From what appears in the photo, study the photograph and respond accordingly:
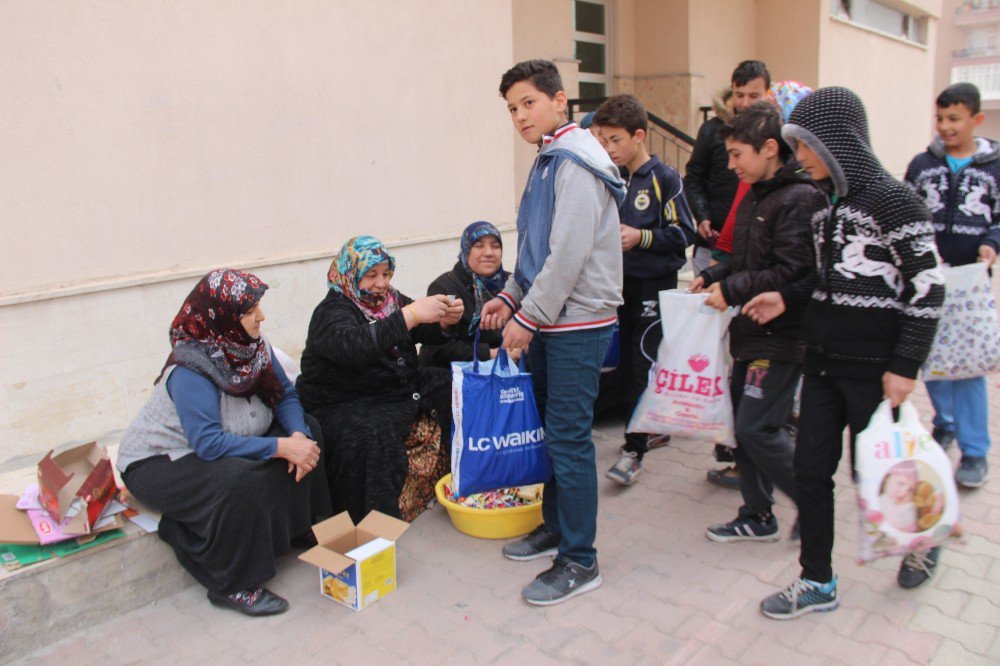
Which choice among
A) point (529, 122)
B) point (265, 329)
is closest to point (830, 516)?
point (529, 122)

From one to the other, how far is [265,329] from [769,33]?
31.2 feet

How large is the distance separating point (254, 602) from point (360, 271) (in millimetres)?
1415

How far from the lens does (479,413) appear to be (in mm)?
3172

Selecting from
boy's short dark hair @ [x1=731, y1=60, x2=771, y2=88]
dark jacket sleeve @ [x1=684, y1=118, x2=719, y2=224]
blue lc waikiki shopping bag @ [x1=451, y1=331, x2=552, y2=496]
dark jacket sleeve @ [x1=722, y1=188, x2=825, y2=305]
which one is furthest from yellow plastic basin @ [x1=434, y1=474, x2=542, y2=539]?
boy's short dark hair @ [x1=731, y1=60, x2=771, y2=88]

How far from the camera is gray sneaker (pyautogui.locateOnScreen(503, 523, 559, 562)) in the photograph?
3.36 meters

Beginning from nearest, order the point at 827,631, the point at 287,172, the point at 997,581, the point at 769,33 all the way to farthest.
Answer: the point at 827,631
the point at 997,581
the point at 287,172
the point at 769,33

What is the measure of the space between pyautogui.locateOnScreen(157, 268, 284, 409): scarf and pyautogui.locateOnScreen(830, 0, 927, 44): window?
454 inches

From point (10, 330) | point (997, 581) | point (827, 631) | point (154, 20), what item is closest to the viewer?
point (827, 631)

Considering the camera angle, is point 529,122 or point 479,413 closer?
point 529,122

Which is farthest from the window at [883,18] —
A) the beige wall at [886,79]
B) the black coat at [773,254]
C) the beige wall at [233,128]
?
Result: the black coat at [773,254]

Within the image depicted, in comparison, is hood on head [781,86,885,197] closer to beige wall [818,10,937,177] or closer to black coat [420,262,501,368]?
black coat [420,262,501,368]

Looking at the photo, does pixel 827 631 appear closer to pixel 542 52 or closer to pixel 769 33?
pixel 542 52

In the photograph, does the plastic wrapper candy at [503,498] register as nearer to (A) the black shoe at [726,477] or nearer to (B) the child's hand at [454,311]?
(B) the child's hand at [454,311]

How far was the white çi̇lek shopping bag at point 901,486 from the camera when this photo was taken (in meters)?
2.52
